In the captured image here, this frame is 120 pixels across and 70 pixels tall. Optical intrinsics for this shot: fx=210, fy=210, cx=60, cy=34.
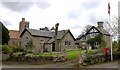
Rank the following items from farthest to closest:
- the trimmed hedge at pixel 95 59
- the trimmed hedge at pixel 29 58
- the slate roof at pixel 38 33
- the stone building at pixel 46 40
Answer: the slate roof at pixel 38 33, the stone building at pixel 46 40, the trimmed hedge at pixel 29 58, the trimmed hedge at pixel 95 59

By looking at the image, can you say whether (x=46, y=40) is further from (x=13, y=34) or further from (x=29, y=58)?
(x=29, y=58)

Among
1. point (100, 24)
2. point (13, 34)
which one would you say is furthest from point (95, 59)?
point (13, 34)

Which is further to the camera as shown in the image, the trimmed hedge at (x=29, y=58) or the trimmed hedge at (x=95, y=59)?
the trimmed hedge at (x=29, y=58)

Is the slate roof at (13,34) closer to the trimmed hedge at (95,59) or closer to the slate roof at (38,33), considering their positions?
the slate roof at (38,33)

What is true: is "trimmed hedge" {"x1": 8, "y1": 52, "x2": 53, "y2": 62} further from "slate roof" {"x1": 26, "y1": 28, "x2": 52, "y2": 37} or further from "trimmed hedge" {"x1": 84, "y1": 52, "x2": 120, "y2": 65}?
"slate roof" {"x1": 26, "y1": 28, "x2": 52, "y2": 37}

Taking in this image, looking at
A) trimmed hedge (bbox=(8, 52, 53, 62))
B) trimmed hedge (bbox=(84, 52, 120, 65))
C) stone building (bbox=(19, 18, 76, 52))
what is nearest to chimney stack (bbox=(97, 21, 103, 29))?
stone building (bbox=(19, 18, 76, 52))

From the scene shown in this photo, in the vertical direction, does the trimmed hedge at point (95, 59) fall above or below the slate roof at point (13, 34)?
below

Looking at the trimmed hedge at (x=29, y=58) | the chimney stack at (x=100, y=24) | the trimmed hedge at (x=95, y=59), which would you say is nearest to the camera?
the trimmed hedge at (x=95, y=59)

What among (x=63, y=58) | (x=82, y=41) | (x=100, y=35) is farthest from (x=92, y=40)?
(x=63, y=58)

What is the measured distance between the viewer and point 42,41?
5344 centimetres

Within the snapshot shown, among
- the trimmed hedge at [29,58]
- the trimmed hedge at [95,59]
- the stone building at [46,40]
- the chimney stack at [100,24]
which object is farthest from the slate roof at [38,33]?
the trimmed hedge at [95,59]

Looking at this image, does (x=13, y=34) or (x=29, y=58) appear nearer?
(x=29, y=58)

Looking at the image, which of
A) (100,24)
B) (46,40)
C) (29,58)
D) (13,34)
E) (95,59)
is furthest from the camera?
(13,34)

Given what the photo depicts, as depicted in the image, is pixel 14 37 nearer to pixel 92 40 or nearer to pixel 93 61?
pixel 92 40
